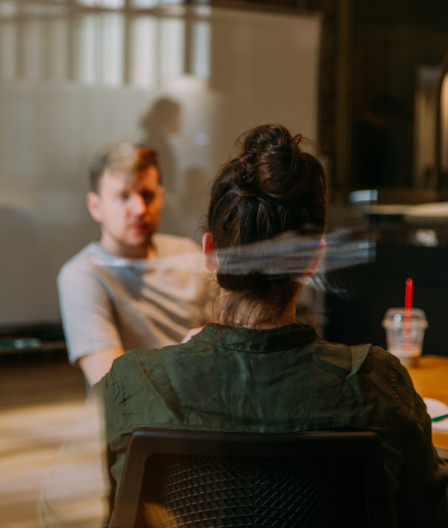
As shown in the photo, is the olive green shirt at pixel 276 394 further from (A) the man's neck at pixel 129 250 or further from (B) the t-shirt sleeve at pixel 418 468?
(A) the man's neck at pixel 129 250

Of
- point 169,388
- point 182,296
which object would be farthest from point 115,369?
point 182,296

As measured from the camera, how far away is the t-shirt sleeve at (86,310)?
101 cm

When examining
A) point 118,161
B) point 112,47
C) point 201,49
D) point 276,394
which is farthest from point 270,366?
point 201,49

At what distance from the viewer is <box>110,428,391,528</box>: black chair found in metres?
0.60

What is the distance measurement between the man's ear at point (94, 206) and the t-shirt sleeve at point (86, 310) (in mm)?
78

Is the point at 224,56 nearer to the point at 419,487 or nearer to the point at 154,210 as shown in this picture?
the point at 154,210

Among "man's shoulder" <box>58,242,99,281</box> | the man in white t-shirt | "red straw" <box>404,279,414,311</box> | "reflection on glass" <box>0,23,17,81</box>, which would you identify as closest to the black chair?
the man in white t-shirt

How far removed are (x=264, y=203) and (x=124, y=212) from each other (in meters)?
0.34

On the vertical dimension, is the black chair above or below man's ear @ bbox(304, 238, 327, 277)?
below

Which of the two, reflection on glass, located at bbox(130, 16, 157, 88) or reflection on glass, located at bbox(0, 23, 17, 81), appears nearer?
reflection on glass, located at bbox(0, 23, 17, 81)

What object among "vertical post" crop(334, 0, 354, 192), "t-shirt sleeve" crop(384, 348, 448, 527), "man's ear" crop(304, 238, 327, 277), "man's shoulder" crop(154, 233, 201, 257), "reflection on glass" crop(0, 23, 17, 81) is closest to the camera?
"t-shirt sleeve" crop(384, 348, 448, 527)

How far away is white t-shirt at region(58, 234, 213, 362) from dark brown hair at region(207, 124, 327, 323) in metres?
0.19

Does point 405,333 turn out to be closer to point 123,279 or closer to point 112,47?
point 123,279

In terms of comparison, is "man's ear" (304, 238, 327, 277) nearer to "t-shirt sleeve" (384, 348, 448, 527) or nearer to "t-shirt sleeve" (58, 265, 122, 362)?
"t-shirt sleeve" (384, 348, 448, 527)
